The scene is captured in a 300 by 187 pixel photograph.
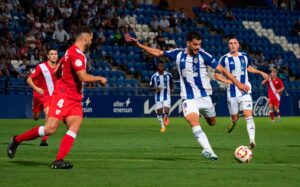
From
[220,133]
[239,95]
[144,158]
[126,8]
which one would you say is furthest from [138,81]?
[144,158]

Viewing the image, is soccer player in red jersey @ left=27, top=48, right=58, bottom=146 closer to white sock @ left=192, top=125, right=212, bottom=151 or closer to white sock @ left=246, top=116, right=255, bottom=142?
white sock @ left=246, top=116, right=255, bottom=142

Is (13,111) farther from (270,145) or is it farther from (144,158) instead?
(144,158)

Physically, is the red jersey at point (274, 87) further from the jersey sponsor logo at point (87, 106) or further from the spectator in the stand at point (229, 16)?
the spectator in the stand at point (229, 16)

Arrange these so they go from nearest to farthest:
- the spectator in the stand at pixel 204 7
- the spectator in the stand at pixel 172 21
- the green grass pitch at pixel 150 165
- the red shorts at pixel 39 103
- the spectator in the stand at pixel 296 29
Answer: the green grass pitch at pixel 150 165 → the red shorts at pixel 39 103 → the spectator in the stand at pixel 172 21 → the spectator in the stand at pixel 204 7 → the spectator in the stand at pixel 296 29

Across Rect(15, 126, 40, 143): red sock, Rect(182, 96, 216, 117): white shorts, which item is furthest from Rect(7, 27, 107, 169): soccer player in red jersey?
Rect(182, 96, 216, 117): white shorts

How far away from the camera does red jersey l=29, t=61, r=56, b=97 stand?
57.2 ft

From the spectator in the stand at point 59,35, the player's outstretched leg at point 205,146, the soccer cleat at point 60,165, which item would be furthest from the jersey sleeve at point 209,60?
the spectator in the stand at point 59,35

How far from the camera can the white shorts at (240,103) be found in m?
18.1

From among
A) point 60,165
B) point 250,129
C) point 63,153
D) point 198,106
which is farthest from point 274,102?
point 60,165

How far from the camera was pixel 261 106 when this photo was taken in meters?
40.4

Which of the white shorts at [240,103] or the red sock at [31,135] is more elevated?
the white shorts at [240,103]

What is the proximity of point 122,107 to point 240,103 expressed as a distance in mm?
18820

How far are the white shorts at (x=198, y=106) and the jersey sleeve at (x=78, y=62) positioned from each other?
3.09 meters

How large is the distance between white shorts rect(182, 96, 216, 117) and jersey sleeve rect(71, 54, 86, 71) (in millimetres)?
3089
